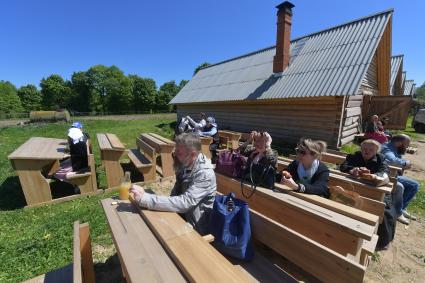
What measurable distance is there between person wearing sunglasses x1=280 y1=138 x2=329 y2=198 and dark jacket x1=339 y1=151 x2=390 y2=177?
38.5 inches

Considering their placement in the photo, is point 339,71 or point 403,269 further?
point 339,71

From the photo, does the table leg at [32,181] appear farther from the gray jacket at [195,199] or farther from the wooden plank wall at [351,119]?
the wooden plank wall at [351,119]

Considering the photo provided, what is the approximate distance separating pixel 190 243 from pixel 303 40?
12637 millimetres

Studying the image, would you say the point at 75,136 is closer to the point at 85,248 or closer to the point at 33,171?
the point at 33,171

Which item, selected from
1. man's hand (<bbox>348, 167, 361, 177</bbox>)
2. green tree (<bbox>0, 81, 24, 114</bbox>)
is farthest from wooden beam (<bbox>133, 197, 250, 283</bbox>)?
green tree (<bbox>0, 81, 24, 114</bbox>)

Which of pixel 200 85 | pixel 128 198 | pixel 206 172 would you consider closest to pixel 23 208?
pixel 128 198

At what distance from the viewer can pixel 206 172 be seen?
7.16ft

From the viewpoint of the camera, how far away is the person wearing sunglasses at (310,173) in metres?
2.66

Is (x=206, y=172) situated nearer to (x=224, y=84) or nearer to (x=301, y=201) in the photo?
(x=301, y=201)

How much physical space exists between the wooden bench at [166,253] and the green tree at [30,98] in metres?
60.1

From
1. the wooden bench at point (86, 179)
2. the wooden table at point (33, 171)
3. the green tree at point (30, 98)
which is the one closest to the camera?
the wooden table at point (33, 171)

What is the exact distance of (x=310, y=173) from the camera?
2918 mm

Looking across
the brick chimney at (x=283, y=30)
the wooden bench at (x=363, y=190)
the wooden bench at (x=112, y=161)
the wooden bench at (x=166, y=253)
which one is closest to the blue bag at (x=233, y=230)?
the wooden bench at (x=166, y=253)

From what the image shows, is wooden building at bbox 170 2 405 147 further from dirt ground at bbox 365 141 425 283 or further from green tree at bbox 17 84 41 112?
green tree at bbox 17 84 41 112
